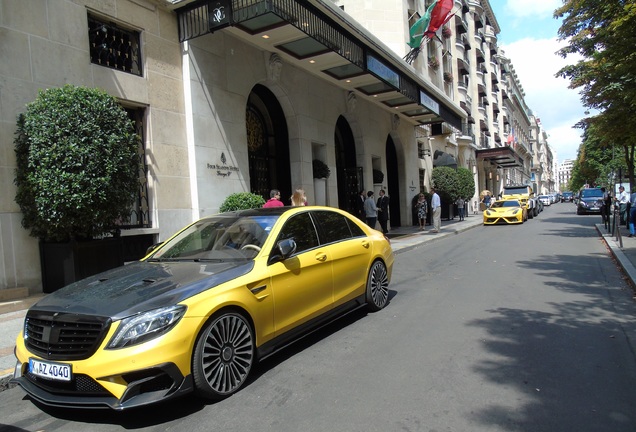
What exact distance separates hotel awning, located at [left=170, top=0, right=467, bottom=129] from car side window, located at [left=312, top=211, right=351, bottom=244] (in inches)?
225

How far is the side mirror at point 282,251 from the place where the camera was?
409cm

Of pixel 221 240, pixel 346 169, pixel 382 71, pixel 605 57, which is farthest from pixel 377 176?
pixel 221 240

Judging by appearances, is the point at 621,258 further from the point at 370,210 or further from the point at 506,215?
the point at 506,215

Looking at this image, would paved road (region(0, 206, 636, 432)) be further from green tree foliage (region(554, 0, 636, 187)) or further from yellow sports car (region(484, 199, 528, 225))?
yellow sports car (region(484, 199, 528, 225))

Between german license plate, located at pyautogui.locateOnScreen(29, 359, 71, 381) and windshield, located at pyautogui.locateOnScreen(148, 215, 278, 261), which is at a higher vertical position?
windshield, located at pyautogui.locateOnScreen(148, 215, 278, 261)

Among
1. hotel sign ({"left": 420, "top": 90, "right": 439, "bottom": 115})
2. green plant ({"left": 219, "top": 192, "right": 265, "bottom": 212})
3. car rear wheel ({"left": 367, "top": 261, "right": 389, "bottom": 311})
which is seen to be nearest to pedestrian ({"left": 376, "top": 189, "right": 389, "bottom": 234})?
hotel sign ({"left": 420, "top": 90, "right": 439, "bottom": 115})

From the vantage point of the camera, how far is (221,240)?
4582 mm

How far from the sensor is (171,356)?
120 inches

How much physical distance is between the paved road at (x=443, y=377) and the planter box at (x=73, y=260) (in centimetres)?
326

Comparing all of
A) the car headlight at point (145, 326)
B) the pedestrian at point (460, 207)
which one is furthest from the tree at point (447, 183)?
the car headlight at point (145, 326)

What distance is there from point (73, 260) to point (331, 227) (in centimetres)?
442

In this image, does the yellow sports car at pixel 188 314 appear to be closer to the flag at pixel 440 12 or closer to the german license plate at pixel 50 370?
the german license plate at pixel 50 370

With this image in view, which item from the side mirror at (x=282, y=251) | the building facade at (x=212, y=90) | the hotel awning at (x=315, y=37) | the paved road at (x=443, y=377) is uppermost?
the hotel awning at (x=315, y=37)

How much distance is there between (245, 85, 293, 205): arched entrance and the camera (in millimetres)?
13793
